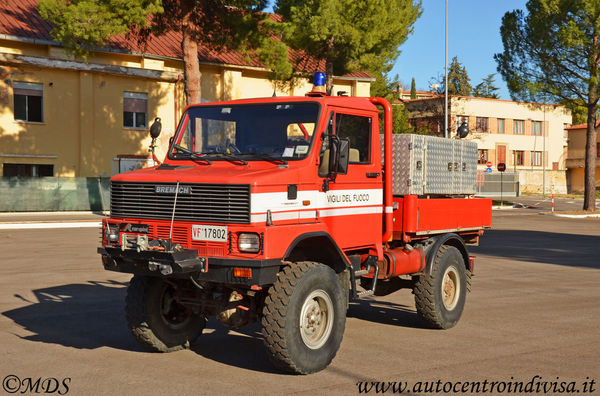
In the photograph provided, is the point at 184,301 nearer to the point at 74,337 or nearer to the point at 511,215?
the point at 74,337

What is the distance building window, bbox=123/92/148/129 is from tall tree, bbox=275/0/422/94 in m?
8.46

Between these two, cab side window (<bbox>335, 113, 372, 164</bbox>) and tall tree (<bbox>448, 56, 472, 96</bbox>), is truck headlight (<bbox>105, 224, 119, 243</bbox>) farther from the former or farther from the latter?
tall tree (<bbox>448, 56, 472, 96</bbox>)

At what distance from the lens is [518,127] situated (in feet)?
259

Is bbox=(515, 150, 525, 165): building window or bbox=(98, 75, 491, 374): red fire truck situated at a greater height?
bbox=(515, 150, 525, 165): building window

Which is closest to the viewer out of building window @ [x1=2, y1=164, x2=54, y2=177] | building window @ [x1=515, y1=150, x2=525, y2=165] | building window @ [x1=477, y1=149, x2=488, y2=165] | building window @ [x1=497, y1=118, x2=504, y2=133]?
building window @ [x1=2, y1=164, x2=54, y2=177]

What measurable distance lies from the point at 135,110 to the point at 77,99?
3095mm

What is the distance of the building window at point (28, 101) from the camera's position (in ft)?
110

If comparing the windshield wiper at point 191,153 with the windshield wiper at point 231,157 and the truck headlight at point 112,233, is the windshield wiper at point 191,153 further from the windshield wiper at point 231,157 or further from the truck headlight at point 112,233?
the truck headlight at point 112,233

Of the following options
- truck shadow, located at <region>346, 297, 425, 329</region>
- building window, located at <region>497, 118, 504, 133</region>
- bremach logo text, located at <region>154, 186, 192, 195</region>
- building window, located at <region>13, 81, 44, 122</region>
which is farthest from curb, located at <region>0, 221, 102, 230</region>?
building window, located at <region>497, 118, 504, 133</region>

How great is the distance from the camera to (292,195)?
261 inches

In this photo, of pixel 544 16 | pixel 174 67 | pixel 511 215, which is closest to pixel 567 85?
pixel 544 16

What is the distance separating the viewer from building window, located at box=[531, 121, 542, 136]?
80188 millimetres

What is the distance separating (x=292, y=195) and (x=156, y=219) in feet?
4.41

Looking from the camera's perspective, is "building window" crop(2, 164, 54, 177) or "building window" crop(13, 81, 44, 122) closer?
"building window" crop(13, 81, 44, 122)
